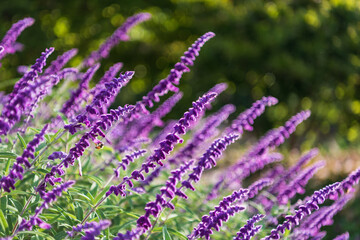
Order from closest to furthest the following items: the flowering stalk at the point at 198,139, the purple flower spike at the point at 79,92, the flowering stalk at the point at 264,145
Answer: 1. the purple flower spike at the point at 79,92
2. the flowering stalk at the point at 264,145
3. the flowering stalk at the point at 198,139

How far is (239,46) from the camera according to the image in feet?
44.2

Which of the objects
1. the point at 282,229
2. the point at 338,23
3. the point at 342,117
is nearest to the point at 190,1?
the point at 338,23

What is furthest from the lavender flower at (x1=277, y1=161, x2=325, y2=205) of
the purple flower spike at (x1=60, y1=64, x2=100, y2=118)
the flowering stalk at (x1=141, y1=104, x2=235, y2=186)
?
the purple flower spike at (x1=60, y1=64, x2=100, y2=118)

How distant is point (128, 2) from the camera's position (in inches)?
562

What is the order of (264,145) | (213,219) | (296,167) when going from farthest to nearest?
(296,167) < (264,145) < (213,219)

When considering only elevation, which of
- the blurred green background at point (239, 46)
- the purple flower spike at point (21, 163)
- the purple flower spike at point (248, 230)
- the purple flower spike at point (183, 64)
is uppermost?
the blurred green background at point (239, 46)

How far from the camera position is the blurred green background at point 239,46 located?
13633mm

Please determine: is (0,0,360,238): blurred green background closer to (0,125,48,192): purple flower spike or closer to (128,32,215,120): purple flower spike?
(128,32,215,120): purple flower spike

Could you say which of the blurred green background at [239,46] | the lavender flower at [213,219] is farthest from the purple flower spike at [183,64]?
Answer: the blurred green background at [239,46]

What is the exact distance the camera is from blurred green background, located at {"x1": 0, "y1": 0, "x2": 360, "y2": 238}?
13633mm

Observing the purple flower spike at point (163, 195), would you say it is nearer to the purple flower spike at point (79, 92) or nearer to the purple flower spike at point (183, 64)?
the purple flower spike at point (183, 64)

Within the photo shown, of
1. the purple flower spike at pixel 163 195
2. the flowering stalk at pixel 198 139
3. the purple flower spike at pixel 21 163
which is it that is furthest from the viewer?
the flowering stalk at pixel 198 139

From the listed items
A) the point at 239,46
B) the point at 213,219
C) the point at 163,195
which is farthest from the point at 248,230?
the point at 239,46

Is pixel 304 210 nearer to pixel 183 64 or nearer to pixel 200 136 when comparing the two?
pixel 183 64
